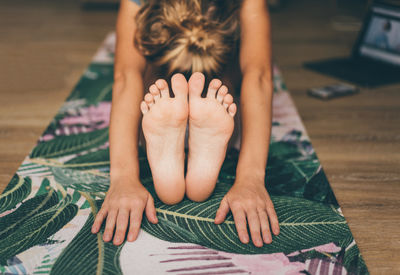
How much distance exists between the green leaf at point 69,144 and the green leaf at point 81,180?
96 mm

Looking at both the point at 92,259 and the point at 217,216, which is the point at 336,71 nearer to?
the point at 217,216

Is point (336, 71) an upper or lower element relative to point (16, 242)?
upper

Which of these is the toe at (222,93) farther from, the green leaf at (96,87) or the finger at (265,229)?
the green leaf at (96,87)

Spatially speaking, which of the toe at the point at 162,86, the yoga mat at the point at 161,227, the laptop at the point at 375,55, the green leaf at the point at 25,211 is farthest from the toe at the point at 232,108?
the laptop at the point at 375,55

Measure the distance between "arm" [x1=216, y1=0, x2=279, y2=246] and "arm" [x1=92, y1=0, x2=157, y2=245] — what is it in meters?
0.18

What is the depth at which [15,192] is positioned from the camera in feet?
3.11

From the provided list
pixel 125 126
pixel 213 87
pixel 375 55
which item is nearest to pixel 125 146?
pixel 125 126

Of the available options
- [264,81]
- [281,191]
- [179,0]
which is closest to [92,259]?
[281,191]

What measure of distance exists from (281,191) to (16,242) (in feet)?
2.02

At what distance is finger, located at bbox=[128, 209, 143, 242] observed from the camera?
77 cm

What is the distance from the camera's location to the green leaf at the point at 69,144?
3.75 feet

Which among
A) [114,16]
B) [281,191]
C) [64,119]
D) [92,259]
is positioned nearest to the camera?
[92,259]

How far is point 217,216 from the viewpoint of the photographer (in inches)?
32.6

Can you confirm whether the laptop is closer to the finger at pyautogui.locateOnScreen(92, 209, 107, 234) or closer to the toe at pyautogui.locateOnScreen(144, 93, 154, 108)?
the toe at pyautogui.locateOnScreen(144, 93, 154, 108)
